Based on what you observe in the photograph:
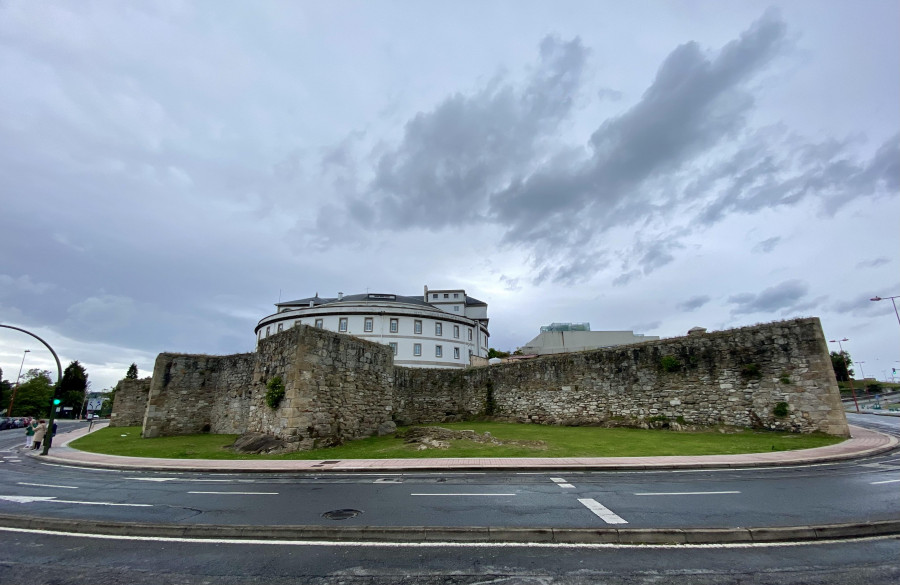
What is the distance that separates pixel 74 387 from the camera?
91562mm

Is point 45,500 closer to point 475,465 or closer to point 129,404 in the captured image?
point 475,465

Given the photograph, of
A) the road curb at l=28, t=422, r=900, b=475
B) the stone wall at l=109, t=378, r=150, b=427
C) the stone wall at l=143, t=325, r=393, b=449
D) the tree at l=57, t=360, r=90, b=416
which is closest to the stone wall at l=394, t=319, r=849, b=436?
the road curb at l=28, t=422, r=900, b=475

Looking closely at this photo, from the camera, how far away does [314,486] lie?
1099 cm

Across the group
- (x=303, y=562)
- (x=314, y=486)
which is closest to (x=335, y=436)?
(x=314, y=486)

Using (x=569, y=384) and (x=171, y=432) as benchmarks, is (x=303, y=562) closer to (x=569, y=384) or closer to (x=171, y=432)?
(x=569, y=384)

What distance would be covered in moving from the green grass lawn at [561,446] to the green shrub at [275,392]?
2.36 m

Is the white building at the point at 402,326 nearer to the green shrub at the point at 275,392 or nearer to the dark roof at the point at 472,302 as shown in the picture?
the dark roof at the point at 472,302

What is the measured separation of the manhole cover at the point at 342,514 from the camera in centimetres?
736

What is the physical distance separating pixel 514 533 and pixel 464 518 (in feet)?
4.44

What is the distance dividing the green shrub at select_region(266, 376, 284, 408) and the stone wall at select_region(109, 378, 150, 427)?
24.7m

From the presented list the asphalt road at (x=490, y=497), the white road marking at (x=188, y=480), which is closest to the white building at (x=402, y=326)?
the white road marking at (x=188, y=480)

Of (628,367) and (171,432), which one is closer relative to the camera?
(628,367)

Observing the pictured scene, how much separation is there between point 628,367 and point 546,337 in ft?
107

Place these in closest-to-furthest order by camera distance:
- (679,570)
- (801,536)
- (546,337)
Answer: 1. (679,570)
2. (801,536)
3. (546,337)
